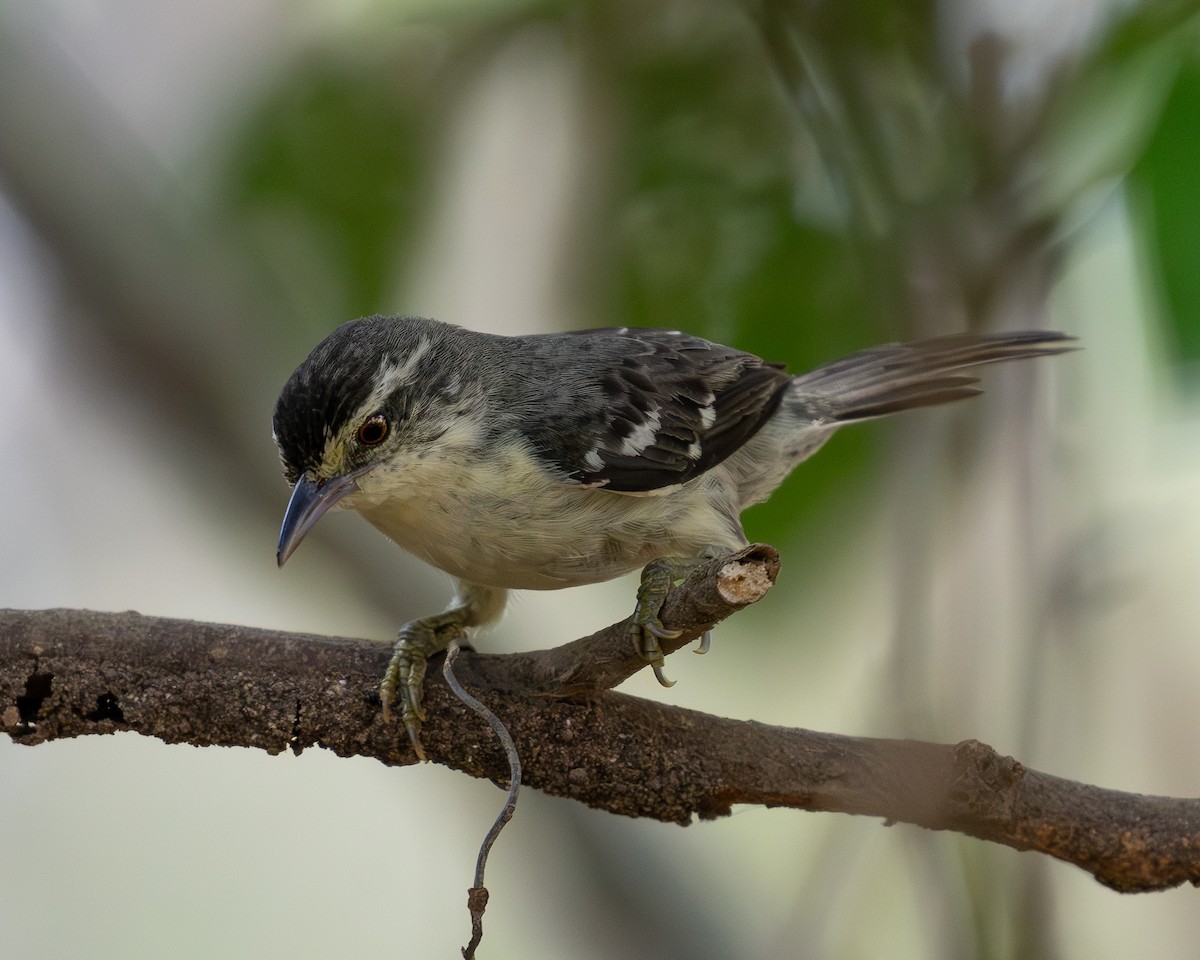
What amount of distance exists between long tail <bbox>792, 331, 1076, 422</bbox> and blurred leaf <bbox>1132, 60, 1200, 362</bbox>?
94 cm

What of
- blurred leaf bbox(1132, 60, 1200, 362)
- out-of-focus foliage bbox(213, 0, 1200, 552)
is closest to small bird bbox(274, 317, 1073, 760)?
out-of-focus foliage bbox(213, 0, 1200, 552)

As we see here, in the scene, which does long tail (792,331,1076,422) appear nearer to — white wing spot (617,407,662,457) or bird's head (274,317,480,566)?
white wing spot (617,407,662,457)

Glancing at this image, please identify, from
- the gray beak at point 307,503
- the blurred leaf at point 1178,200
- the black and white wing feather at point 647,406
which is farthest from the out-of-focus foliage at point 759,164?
the gray beak at point 307,503

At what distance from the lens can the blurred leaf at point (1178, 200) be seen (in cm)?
215

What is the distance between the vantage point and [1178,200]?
2195 millimetres

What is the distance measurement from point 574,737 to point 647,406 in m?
1.06

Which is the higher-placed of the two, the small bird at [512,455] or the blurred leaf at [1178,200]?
the blurred leaf at [1178,200]

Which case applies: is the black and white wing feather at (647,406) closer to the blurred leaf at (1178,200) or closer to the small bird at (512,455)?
the small bird at (512,455)

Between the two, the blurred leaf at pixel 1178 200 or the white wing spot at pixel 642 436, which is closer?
the blurred leaf at pixel 1178 200

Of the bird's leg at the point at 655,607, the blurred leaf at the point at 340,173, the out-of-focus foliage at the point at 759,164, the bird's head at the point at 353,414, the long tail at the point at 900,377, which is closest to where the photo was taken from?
the bird's leg at the point at 655,607

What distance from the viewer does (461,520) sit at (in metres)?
2.89

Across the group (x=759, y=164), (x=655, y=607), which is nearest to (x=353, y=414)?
(x=655, y=607)

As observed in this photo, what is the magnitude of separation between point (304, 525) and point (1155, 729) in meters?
2.68

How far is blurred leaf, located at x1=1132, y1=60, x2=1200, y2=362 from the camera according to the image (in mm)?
2148
